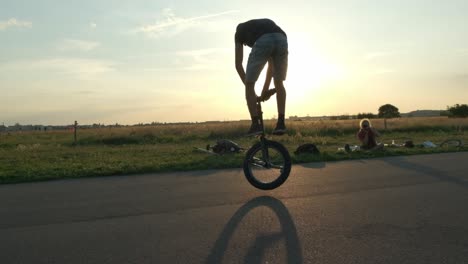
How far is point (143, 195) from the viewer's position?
529 centimetres

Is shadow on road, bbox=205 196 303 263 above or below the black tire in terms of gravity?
below

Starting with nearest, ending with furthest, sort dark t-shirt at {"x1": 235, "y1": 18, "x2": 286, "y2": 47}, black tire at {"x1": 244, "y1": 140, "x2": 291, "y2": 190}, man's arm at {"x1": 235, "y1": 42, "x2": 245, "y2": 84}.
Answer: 1. black tire at {"x1": 244, "y1": 140, "x2": 291, "y2": 190}
2. dark t-shirt at {"x1": 235, "y1": 18, "x2": 286, "y2": 47}
3. man's arm at {"x1": 235, "y1": 42, "x2": 245, "y2": 84}

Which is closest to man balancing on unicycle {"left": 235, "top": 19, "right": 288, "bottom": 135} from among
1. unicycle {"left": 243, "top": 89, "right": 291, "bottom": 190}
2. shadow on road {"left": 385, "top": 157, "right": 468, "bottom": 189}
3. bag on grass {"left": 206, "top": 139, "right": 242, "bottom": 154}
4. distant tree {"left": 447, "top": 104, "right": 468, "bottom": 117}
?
unicycle {"left": 243, "top": 89, "right": 291, "bottom": 190}

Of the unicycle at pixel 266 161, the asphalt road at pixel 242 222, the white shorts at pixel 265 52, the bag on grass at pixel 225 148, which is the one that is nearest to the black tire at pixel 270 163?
the unicycle at pixel 266 161

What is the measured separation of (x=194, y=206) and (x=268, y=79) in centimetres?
232

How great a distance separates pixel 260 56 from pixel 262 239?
2966mm

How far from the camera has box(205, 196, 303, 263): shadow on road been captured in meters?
2.82

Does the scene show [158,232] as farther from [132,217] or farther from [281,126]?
[281,126]

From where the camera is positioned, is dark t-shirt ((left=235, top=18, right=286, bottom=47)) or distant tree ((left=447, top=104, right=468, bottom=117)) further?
distant tree ((left=447, top=104, right=468, bottom=117))

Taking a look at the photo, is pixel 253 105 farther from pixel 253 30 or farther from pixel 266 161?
pixel 253 30

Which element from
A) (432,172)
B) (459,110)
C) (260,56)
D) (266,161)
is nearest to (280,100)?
(260,56)

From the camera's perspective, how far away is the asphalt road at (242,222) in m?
2.90

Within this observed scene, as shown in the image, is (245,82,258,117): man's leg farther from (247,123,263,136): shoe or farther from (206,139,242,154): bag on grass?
(206,139,242,154): bag on grass

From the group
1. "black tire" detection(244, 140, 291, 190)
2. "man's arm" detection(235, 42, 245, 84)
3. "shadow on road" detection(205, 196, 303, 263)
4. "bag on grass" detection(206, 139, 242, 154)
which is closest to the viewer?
"shadow on road" detection(205, 196, 303, 263)
